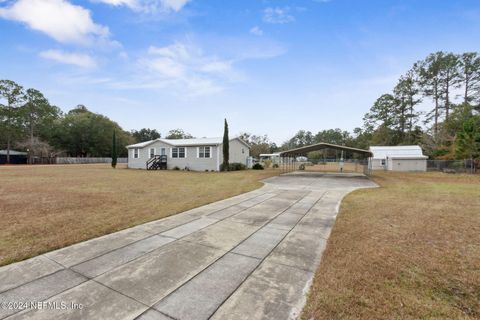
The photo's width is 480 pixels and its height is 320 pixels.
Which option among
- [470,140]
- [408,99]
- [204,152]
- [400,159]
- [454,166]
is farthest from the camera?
[408,99]

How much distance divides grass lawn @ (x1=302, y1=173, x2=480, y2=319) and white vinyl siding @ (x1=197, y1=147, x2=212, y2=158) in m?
17.5

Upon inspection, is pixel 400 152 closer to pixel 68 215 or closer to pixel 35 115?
pixel 68 215

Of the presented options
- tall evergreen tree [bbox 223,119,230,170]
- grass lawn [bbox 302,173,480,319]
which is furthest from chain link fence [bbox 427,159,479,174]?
tall evergreen tree [bbox 223,119,230,170]

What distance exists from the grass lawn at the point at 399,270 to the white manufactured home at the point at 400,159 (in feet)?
67.4

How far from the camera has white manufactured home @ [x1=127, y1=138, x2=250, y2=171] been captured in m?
21.7

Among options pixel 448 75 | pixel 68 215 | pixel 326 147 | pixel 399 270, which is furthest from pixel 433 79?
pixel 68 215

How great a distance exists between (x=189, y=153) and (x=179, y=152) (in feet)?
4.59

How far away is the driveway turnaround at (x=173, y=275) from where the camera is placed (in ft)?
7.00

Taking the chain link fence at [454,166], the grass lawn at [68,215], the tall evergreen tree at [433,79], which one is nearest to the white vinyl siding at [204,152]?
the grass lawn at [68,215]

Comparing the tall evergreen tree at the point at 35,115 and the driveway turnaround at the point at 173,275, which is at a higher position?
the tall evergreen tree at the point at 35,115

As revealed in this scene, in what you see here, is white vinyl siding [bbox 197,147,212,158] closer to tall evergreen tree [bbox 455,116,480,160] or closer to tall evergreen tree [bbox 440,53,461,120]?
tall evergreen tree [bbox 455,116,480,160]

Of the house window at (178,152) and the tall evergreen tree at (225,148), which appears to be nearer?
the tall evergreen tree at (225,148)

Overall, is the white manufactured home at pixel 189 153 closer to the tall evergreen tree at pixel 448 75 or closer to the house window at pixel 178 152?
the house window at pixel 178 152

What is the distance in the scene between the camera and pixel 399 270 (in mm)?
2912
